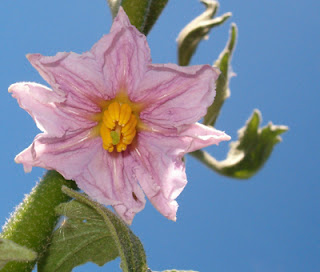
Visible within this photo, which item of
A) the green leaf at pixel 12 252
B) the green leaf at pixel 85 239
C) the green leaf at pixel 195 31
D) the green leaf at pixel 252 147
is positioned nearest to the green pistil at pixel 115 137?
the green leaf at pixel 85 239

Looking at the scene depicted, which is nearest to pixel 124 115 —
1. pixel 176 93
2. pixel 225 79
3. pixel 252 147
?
pixel 176 93

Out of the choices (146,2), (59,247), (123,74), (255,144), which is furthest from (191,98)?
(255,144)

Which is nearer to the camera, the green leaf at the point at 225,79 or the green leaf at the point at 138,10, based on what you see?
the green leaf at the point at 138,10

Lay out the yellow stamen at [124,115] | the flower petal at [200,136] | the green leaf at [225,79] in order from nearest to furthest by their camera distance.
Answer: the flower petal at [200,136]
the yellow stamen at [124,115]
the green leaf at [225,79]

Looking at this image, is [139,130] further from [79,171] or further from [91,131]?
[79,171]

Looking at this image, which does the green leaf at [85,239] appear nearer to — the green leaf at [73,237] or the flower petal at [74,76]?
the green leaf at [73,237]

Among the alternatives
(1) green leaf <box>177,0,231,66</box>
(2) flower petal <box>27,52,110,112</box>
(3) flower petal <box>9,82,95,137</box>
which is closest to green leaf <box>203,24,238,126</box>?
(1) green leaf <box>177,0,231,66</box>

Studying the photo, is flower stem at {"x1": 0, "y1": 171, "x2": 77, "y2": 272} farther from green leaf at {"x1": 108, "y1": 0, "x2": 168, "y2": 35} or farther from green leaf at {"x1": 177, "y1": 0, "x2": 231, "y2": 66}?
green leaf at {"x1": 177, "y1": 0, "x2": 231, "y2": 66}
